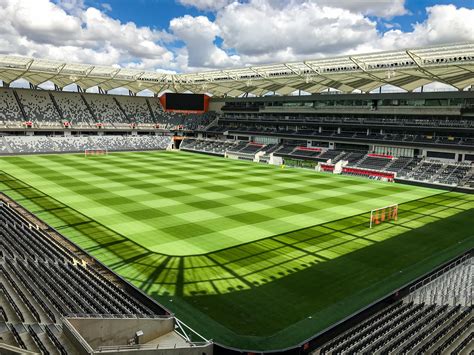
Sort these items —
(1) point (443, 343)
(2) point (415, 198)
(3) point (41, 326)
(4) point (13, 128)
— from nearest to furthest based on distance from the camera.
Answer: (3) point (41, 326) → (1) point (443, 343) → (2) point (415, 198) → (4) point (13, 128)

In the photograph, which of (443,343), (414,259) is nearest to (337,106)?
(414,259)

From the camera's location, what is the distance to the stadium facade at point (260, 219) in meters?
11.2

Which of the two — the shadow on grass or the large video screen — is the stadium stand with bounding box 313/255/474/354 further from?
the large video screen

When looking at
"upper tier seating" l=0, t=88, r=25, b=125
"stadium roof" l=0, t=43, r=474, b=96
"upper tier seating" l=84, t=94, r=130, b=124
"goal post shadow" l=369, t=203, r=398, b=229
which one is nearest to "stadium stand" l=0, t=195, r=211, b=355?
"goal post shadow" l=369, t=203, r=398, b=229

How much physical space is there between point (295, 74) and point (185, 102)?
32.5 m

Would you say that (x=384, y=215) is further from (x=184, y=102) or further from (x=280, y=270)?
(x=184, y=102)

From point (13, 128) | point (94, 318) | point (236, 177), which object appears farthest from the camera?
point (13, 128)

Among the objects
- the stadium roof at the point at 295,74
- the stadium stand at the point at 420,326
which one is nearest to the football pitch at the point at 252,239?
the stadium stand at the point at 420,326

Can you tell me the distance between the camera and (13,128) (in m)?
58.8

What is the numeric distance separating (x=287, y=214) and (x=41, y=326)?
19.5 metres

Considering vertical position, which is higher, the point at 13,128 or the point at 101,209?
the point at 13,128

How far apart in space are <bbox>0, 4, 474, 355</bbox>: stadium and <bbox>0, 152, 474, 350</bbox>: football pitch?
0.12 m

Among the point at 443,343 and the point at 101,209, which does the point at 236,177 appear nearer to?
the point at 101,209

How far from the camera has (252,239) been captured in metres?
20.7
